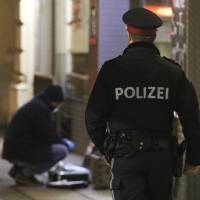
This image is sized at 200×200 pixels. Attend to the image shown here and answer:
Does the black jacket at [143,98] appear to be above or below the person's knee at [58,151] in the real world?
above

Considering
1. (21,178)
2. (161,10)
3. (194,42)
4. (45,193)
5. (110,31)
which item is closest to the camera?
(194,42)

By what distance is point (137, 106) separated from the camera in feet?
14.0

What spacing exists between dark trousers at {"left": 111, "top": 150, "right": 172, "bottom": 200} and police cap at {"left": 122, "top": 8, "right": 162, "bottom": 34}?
2.72 feet

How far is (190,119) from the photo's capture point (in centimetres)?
427

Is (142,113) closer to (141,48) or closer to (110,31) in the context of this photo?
(141,48)

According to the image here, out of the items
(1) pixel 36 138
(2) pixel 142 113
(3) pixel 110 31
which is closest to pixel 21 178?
(1) pixel 36 138

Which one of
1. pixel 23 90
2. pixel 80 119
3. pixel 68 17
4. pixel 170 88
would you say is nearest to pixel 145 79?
pixel 170 88

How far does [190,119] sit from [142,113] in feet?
1.05

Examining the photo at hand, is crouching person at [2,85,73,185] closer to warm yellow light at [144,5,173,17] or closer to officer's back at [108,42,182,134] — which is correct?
warm yellow light at [144,5,173,17]

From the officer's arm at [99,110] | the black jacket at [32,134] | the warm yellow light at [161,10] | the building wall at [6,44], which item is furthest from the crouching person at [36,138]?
the building wall at [6,44]

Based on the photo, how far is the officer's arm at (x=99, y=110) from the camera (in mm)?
4344

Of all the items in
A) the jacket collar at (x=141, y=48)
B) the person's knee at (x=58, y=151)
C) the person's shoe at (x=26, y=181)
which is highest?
the jacket collar at (x=141, y=48)

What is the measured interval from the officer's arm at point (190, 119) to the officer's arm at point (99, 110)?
486mm

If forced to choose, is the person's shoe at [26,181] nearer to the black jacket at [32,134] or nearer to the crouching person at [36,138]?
the crouching person at [36,138]
